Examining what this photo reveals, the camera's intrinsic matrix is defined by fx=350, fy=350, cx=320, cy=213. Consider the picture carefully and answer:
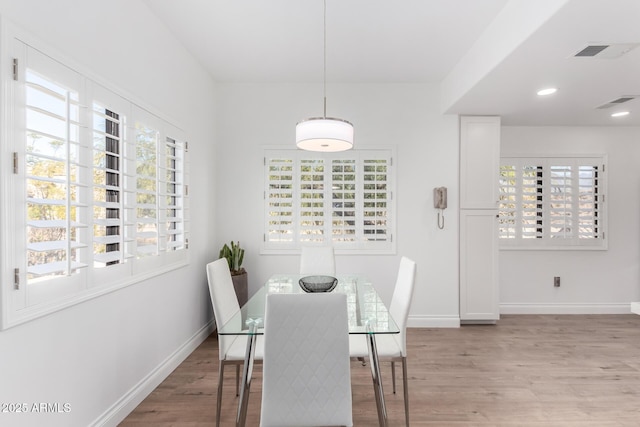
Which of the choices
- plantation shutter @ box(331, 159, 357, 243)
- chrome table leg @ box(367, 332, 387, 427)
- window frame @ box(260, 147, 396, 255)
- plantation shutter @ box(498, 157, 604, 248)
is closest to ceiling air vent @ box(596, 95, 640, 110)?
plantation shutter @ box(498, 157, 604, 248)

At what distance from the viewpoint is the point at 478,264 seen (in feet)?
13.3

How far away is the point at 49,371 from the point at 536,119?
506 cm

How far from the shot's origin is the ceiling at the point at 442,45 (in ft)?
7.33

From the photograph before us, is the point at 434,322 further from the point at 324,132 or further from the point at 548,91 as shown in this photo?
the point at 324,132

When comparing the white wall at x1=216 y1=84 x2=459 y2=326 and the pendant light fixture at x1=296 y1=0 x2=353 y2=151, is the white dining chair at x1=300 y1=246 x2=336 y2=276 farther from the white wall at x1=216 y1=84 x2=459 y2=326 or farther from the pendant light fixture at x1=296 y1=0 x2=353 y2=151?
the pendant light fixture at x1=296 y1=0 x2=353 y2=151

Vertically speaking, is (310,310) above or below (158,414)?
above

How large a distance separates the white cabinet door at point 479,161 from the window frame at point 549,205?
64cm

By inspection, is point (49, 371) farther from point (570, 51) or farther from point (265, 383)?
point (570, 51)

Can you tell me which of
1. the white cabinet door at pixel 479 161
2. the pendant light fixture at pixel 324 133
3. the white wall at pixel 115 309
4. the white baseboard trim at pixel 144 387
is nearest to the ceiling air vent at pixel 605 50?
the white cabinet door at pixel 479 161

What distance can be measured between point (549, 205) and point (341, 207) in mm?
2802

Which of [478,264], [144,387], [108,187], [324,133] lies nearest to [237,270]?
[144,387]

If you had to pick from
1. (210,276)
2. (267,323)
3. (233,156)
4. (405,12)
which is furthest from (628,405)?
(233,156)

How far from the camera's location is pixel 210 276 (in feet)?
7.25

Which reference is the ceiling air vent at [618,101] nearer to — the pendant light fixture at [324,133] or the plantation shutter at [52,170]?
the pendant light fixture at [324,133]
